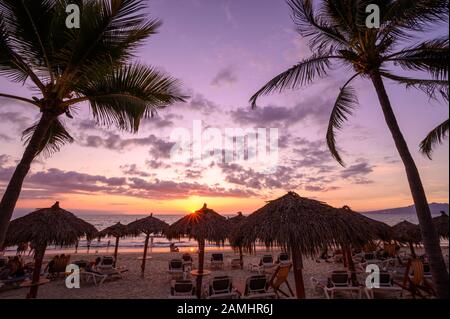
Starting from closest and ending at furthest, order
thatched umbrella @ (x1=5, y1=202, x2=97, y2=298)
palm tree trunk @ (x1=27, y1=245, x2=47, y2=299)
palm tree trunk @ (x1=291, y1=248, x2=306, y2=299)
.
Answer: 1. palm tree trunk @ (x1=291, y1=248, x2=306, y2=299)
2. palm tree trunk @ (x1=27, y1=245, x2=47, y2=299)
3. thatched umbrella @ (x1=5, y1=202, x2=97, y2=298)

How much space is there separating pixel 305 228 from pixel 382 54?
15.1 feet

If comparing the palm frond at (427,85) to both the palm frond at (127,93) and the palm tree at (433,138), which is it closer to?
the palm tree at (433,138)

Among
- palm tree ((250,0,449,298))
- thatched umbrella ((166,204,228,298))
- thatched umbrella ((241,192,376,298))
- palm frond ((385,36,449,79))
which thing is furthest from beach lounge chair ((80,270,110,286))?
palm frond ((385,36,449,79))

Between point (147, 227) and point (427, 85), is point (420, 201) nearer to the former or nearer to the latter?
point (427, 85)

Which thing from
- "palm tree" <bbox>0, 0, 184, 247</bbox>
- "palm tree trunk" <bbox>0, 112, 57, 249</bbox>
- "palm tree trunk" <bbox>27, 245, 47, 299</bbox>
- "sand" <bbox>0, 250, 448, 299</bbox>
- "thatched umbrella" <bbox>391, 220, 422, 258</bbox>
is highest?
"palm tree" <bbox>0, 0, 184, 247</bbox>

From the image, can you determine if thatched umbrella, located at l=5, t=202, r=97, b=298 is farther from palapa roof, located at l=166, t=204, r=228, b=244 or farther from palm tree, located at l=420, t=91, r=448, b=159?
palm tree, located at l=420, t=91, r=448, b=159

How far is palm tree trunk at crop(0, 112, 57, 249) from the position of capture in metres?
4.20

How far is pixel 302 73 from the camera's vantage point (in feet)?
23.4

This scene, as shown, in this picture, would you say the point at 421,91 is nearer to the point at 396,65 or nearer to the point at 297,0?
the point at 396,65

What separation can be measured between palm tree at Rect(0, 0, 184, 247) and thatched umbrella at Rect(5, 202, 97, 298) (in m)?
4.60

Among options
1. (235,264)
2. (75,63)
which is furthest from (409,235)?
(75,63)

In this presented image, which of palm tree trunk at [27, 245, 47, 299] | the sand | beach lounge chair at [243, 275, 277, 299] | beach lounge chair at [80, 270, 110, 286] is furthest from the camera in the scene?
beach lounge chair at [80, 270, 110, 286]

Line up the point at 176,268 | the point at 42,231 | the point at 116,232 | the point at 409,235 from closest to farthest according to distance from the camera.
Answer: the point at 42,231
the point at 176,268
the point at 409,235
the point at 116,232

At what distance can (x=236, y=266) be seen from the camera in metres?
14.9
